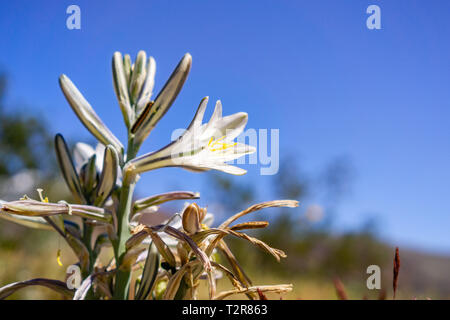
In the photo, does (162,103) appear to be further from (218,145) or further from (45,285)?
(45,285)

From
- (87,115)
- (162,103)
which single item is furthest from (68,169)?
(162,103)


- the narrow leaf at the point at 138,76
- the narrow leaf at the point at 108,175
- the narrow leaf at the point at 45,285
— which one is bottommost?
the narrow leaf at the point at 45,285

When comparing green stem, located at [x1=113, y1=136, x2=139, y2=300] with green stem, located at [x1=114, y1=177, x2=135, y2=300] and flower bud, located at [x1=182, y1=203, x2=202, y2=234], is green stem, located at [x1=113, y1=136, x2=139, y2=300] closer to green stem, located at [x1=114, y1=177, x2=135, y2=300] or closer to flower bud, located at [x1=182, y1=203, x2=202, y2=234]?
green stem, located at [x1=114, y1=177, x2=135, y2=300]

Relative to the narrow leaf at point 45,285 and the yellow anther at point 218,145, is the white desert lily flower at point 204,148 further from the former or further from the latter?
the narrow leaf at point 45,285

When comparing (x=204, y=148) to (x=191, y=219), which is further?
(x=204, y=148)

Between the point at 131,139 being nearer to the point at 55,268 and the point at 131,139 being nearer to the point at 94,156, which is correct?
the point at 94,156

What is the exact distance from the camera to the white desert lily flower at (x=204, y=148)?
0.63 metres

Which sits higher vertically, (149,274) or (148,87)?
Result: (148,87)

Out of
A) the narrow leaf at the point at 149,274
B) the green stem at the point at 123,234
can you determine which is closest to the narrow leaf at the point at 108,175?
the green stem at the point at 123,234

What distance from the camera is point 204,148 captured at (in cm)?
68

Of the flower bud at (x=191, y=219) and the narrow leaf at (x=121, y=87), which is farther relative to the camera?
the narrow leaf at (x=121, y=87)

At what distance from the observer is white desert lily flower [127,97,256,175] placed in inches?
24.8

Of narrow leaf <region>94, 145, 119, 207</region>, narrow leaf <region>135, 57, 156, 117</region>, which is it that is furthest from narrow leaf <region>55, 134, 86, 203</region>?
narrow leaf <region>135, 57, 156, 117</region>
